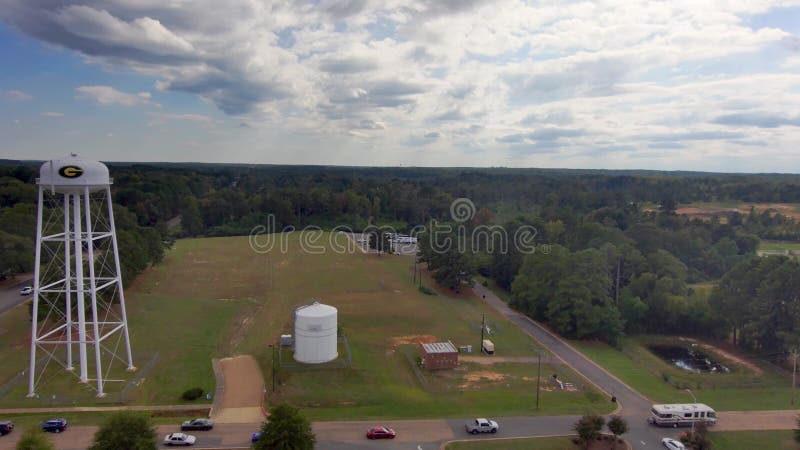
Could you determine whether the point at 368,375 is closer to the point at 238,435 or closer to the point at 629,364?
the point at 238,435

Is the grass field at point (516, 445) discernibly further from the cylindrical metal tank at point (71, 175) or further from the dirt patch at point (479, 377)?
the cylindrical metal tank at point (71, 175)

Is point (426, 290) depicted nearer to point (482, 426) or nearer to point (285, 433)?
point (482, 426)

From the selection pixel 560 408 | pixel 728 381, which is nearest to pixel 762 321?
pixel 728 381

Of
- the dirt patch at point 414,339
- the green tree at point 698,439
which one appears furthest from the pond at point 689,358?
the dirt patch at point 414,339

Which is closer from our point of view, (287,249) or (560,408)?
(560,408)

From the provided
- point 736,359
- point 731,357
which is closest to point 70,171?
point 736,359

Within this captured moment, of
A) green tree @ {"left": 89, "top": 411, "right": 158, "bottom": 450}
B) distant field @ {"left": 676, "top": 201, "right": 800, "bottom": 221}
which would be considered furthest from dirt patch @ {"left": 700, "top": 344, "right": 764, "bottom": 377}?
distant field @ {"left": 676, "top": 201, "right": 800, "bottom": 221}
